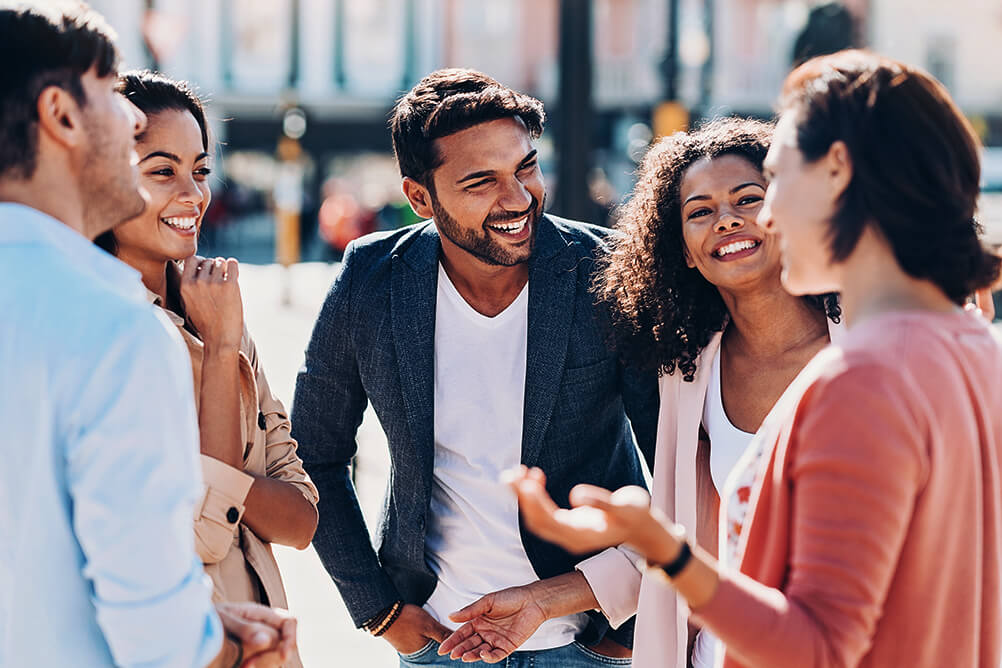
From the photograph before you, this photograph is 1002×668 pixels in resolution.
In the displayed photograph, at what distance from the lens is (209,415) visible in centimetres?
233

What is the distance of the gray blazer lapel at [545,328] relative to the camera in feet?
9.24

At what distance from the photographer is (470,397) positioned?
2.90 m

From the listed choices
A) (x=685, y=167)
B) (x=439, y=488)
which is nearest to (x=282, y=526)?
(x=439, y=488)

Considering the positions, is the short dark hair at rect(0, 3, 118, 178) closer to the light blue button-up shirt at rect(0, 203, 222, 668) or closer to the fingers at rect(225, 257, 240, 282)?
the light blue button-up shirt at rect(0, 203, 222, 668)

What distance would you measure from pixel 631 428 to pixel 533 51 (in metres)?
32.0

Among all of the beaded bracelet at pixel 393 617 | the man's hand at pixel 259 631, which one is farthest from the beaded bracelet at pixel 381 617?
the man's hand at pixel 259 631

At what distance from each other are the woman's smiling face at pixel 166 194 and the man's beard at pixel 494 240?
0.70 m

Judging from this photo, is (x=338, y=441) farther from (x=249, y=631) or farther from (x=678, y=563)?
(x=678, y=563)

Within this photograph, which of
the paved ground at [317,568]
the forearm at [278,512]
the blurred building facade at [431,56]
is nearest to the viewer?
the forearm at [278,512]

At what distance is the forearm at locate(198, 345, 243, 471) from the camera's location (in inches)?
91.7

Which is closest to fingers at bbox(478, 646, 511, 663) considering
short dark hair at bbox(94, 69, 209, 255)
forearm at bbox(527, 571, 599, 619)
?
forearm at bbox(527, 571, 599, 619)

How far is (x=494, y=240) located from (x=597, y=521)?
4.82ft

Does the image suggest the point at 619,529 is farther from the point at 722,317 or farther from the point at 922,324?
the point at 722,317

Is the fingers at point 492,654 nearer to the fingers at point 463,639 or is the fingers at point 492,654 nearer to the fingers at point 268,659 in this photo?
the fingers at point 463,639
